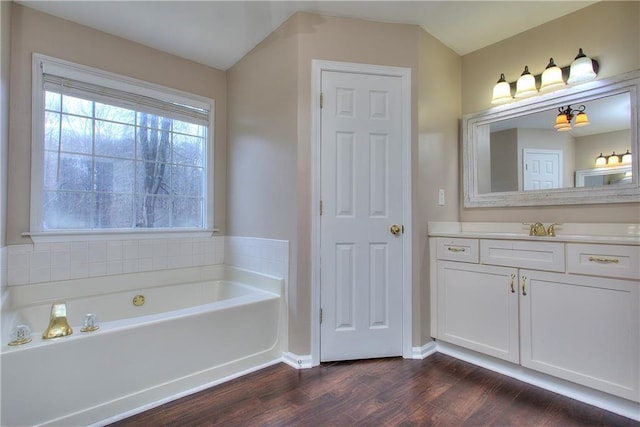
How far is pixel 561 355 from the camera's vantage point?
1763mm

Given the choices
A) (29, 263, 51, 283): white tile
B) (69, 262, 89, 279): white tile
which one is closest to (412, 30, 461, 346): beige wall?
(69, 262, 89, 279): white tile

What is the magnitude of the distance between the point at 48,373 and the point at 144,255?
123cm

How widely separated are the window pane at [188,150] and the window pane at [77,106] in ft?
2.11

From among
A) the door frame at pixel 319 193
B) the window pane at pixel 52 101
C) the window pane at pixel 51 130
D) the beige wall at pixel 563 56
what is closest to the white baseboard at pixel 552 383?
the door frame at pixel 319 193

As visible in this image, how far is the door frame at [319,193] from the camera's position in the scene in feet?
7.09

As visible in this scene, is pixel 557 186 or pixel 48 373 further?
pixel 557 186

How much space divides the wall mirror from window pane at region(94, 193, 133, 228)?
9.26ft

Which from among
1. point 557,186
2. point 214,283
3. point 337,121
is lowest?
point 214,283

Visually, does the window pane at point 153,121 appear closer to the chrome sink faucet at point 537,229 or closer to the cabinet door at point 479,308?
the cabinet door at point 479,308

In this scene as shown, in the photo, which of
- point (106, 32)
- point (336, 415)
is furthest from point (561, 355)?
point (106, 32)

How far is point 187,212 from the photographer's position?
2879 millimetres

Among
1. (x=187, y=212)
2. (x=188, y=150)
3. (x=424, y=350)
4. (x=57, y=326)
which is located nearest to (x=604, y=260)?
(x=424, y=350)

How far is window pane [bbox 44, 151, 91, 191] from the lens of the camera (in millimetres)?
2213

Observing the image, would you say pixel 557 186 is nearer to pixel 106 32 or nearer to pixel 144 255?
pixel 144 255
